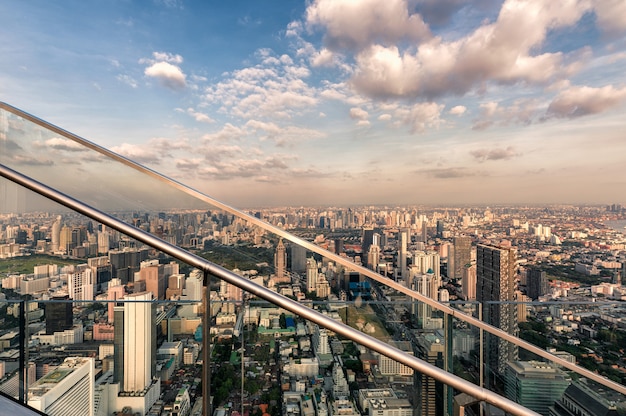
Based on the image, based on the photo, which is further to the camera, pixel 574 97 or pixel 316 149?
pixel 316 149

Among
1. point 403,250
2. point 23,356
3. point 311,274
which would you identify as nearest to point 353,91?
point 403,250

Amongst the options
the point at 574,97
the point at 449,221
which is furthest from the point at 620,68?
the point at 449,221

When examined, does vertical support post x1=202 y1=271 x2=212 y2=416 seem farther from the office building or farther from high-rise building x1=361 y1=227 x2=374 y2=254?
high-rise building x1=361 y1=227 x2=374 y2=254

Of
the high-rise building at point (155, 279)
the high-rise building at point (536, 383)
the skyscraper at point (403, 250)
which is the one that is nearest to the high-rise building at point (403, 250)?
the skyscraper at point (403, 250)

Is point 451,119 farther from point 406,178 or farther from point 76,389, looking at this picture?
point 76,389

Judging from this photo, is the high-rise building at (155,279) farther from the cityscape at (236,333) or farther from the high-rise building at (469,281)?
the high-rise building at (469,281)
